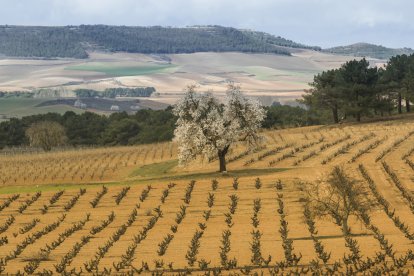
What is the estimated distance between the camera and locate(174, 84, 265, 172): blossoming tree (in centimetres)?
6116

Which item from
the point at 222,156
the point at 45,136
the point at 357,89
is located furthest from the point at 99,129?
the point at 222,156

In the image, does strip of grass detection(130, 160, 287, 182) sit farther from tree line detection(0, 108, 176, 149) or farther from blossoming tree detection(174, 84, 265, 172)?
tree line detection(0, 108, 176, 149)

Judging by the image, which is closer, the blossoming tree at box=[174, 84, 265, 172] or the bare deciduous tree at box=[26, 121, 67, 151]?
the blossoming tree at box=[174, 84, 265, 172]

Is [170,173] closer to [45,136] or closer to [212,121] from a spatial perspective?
[212,121]

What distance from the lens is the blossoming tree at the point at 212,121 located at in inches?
2408

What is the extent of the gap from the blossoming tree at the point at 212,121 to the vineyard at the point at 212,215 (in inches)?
107

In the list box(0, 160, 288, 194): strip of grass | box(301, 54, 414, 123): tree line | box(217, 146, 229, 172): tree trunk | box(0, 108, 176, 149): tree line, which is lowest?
box(0, 108, 176, 149): tree line

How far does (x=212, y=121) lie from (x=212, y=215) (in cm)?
1442

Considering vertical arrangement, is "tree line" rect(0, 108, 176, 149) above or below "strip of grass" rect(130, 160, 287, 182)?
below

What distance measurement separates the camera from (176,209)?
51.6m

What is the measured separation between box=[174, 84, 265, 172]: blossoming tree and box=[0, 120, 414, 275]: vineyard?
8.88 feet

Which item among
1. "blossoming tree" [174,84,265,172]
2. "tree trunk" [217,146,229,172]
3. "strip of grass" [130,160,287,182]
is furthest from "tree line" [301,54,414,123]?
"blossoming tree" [174,84,265,172]

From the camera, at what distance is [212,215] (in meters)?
48.3

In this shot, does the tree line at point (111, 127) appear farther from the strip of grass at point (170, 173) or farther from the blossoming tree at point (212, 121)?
the blossoming tree at point (212, 121)
